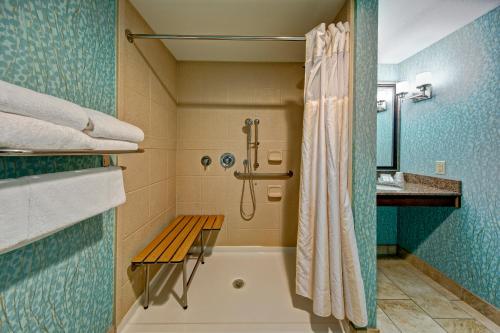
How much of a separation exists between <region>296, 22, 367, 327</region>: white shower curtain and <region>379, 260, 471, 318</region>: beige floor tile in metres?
0.85

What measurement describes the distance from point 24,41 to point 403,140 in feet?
9.86

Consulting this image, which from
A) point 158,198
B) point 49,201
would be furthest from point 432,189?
point 49,201

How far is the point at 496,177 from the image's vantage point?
5.23 ft

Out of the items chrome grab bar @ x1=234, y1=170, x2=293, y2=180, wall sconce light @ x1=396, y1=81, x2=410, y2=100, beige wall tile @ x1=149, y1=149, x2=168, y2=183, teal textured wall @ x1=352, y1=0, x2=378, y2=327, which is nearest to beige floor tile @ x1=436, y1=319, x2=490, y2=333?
teal textured wall @ x1=352, y1=0, x2=378, y2=327

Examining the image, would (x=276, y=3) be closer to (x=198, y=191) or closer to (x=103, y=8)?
(x=103, y=8)

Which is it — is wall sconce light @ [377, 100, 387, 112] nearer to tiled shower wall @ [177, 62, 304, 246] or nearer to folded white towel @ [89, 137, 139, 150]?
tiled shower wall @ [177, 62, 304, 246]

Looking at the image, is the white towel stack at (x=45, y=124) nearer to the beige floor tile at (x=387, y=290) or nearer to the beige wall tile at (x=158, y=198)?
the beige wall tile at (x=158, y=198)

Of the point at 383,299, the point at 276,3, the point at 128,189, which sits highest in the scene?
the point at 276,3

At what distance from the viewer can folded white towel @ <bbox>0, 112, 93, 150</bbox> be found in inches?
21.7

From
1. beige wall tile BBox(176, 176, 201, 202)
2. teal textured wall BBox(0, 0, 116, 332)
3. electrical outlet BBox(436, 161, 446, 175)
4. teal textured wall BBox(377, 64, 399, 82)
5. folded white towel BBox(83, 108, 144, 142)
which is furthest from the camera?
teal textured wall BBox(377, 64, 399, 82)

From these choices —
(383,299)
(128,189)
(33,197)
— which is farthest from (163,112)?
(383,299)

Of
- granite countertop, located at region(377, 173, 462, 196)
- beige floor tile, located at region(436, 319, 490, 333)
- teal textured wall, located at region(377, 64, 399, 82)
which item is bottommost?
beige floor tile, located at region(436, 319, 490, 333)

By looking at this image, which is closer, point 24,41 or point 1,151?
point 1,151

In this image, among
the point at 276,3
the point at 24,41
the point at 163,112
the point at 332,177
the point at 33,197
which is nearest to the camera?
the point at 33,197
